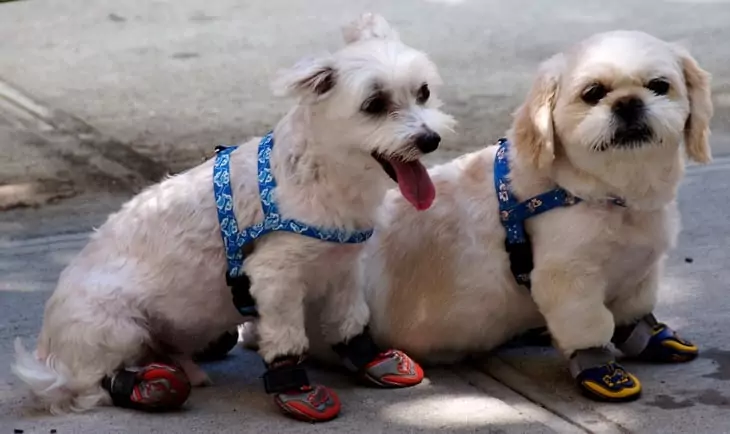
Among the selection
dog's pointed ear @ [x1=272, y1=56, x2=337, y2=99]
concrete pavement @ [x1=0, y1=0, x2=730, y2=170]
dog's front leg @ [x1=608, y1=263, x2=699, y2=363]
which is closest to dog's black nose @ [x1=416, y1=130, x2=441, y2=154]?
dog's pointed ear @ [x1=272, y1=56, x2=337, y2=99]

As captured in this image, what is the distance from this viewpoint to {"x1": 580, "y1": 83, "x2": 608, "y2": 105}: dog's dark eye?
368cm

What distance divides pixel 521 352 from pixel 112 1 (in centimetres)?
748

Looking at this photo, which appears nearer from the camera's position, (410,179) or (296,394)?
(410,179)

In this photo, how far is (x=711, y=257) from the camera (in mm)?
5164

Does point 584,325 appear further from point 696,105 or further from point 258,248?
point 258,248

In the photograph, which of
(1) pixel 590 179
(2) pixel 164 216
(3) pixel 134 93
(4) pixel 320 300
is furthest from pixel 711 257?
(3) pixel 134 93

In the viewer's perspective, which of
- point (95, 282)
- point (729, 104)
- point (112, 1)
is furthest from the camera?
point (112, 1)

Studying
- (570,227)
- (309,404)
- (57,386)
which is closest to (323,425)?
(309,404)

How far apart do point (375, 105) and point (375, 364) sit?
3.21 ft

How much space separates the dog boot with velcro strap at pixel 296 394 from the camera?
3.79 meters

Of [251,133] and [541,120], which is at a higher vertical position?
[541,120]

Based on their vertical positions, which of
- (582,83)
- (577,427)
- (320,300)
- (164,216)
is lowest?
(577,427)

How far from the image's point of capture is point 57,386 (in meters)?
3.93

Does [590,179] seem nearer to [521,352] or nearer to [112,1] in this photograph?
[521,352]
